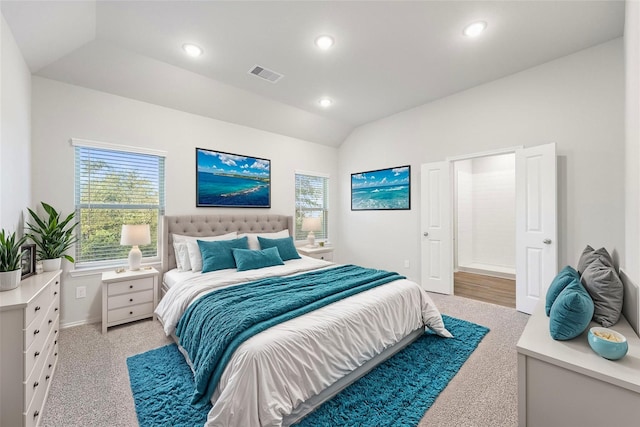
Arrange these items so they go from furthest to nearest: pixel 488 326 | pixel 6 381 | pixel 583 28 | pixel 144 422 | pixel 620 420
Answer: pixel 488 326 < pixel 583 28 < pixel 144 422 < pixel 6 381 < pixel 620 420

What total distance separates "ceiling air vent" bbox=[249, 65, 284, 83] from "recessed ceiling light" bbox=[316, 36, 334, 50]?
788 millimetres

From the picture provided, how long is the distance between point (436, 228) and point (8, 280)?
464cm

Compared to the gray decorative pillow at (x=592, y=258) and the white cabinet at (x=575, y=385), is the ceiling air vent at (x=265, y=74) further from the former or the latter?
the gray decorative pillow at (x=592, y=258)

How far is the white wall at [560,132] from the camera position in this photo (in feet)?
9.32

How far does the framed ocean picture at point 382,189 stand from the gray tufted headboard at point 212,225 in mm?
1541

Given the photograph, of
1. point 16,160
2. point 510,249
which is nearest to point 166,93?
point 16,160

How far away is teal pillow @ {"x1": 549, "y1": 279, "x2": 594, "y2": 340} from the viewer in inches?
55.7

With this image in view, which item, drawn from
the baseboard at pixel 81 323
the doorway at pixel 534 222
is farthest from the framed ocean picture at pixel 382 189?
the baseboard at pixel 81 323

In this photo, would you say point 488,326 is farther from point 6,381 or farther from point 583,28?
point 6,381

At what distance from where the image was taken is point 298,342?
64.4 inches

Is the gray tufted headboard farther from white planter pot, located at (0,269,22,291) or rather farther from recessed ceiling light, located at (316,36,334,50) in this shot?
recessed ceiling light, located at (316,36,334,50)

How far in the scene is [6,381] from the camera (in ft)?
Result: 4.47

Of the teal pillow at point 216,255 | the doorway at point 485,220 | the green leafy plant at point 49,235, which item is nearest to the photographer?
the green leafy plant at point 49,235

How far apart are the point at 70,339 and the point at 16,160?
1774 mm
